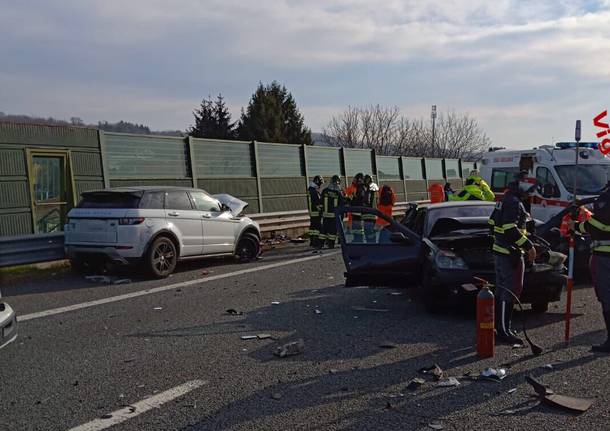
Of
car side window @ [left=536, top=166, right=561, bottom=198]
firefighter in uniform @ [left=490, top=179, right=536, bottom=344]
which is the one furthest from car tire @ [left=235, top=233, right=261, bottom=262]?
firefighter in uniform @ [left=490, top=179, right=536, bottom=344]

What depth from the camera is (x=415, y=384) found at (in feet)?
16.1

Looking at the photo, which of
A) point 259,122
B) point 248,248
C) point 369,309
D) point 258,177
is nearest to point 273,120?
point 259,122

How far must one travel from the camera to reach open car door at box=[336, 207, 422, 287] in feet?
25.1

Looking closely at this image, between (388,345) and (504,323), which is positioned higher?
(504,323)

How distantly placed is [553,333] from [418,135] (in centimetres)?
4940

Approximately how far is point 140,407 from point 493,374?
293 centimetres

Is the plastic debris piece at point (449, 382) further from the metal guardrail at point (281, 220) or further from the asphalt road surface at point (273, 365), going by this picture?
the metal guardrail at point (281, 220)

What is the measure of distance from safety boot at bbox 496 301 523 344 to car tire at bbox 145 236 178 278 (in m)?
6.49

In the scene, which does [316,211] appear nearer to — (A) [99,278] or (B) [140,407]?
(A) [99,278]

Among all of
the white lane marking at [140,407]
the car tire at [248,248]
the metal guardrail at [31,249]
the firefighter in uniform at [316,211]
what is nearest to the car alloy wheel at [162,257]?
the metal guardrail at [31,249]

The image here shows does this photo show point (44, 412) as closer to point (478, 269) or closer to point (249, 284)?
point (478, 269)

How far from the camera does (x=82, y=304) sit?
28.5 feet

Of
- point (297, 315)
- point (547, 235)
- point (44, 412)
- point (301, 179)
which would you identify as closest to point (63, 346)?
point (44, 412)

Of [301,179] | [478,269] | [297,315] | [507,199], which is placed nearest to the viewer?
[507,199]
